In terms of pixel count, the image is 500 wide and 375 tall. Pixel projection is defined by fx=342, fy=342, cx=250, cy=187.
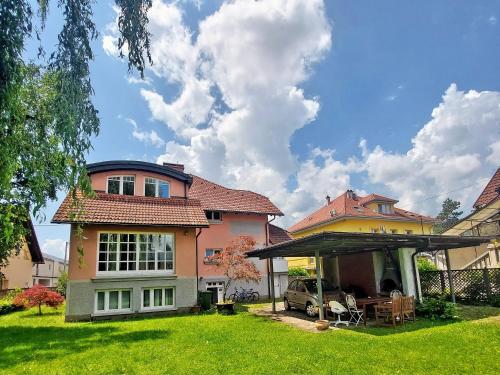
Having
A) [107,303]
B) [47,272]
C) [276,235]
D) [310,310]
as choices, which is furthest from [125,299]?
[47,272]

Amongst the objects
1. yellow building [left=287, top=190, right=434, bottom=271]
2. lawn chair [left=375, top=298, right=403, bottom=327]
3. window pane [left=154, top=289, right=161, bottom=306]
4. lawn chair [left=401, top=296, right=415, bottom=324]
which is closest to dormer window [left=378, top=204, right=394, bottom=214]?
yellow building [left=287, top=190, right=434, bottom=271]

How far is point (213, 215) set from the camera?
24453mm

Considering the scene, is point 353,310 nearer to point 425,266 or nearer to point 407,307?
point 407,307

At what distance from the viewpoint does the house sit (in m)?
15.9

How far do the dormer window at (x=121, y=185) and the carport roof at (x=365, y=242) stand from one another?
7.57 meters

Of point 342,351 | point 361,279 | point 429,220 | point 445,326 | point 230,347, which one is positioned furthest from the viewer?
point 429,220

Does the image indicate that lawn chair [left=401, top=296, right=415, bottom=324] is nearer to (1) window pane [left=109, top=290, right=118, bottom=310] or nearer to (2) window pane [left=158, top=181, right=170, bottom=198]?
(1) window pane [left=109, top=290, right=118, bottom=310]

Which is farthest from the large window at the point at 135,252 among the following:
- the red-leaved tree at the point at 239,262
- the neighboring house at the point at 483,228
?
the neighboring house at the point at 483,228

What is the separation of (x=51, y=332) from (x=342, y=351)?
10446 mm

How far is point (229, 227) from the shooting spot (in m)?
24.6

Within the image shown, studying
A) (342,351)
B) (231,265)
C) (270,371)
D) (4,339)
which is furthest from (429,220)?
(4,339)

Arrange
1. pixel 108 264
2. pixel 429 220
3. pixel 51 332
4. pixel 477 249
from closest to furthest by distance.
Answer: pixel 51 332 → pixel 108 264 → pixel 477 249 → pixel 429 220

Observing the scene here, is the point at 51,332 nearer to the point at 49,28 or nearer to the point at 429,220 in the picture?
the point at 49,28

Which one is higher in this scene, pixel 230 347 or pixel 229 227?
pixel 229 227
